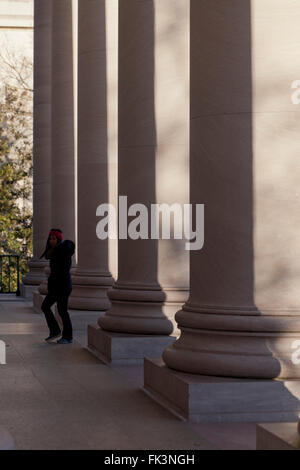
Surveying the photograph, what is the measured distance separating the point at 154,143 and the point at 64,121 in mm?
35392

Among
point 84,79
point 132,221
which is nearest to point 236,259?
point 132,221

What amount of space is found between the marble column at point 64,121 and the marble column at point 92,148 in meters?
16.1

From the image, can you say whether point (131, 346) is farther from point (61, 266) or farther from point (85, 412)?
point (61, 266)

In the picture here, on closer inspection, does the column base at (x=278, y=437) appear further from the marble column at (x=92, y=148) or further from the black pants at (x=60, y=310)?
the marble column at (x=92, y=148)

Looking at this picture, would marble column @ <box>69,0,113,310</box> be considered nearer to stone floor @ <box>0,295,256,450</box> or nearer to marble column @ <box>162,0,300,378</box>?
stone floor @ <box>0,295,256,450</box>

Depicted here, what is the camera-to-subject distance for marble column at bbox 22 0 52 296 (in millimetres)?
101375

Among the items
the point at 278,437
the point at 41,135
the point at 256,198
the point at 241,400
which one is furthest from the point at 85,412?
the point at 41,135

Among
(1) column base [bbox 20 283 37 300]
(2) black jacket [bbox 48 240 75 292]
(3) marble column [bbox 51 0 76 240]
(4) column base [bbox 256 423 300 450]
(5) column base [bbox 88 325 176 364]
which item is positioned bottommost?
(1) column base [bbox 20 283 37 300]

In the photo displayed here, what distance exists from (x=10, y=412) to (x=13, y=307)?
2327 inches

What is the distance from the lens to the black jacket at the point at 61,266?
5966cm

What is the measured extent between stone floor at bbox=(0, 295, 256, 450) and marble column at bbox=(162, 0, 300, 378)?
3.25m

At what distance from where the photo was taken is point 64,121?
269 feet

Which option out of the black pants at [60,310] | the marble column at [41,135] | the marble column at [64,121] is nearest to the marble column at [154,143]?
the black pants at [60,310]

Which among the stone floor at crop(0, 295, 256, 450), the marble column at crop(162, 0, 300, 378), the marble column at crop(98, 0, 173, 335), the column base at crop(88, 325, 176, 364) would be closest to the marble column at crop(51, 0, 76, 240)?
the stone floor at crop(0, 295, 256, 450)
